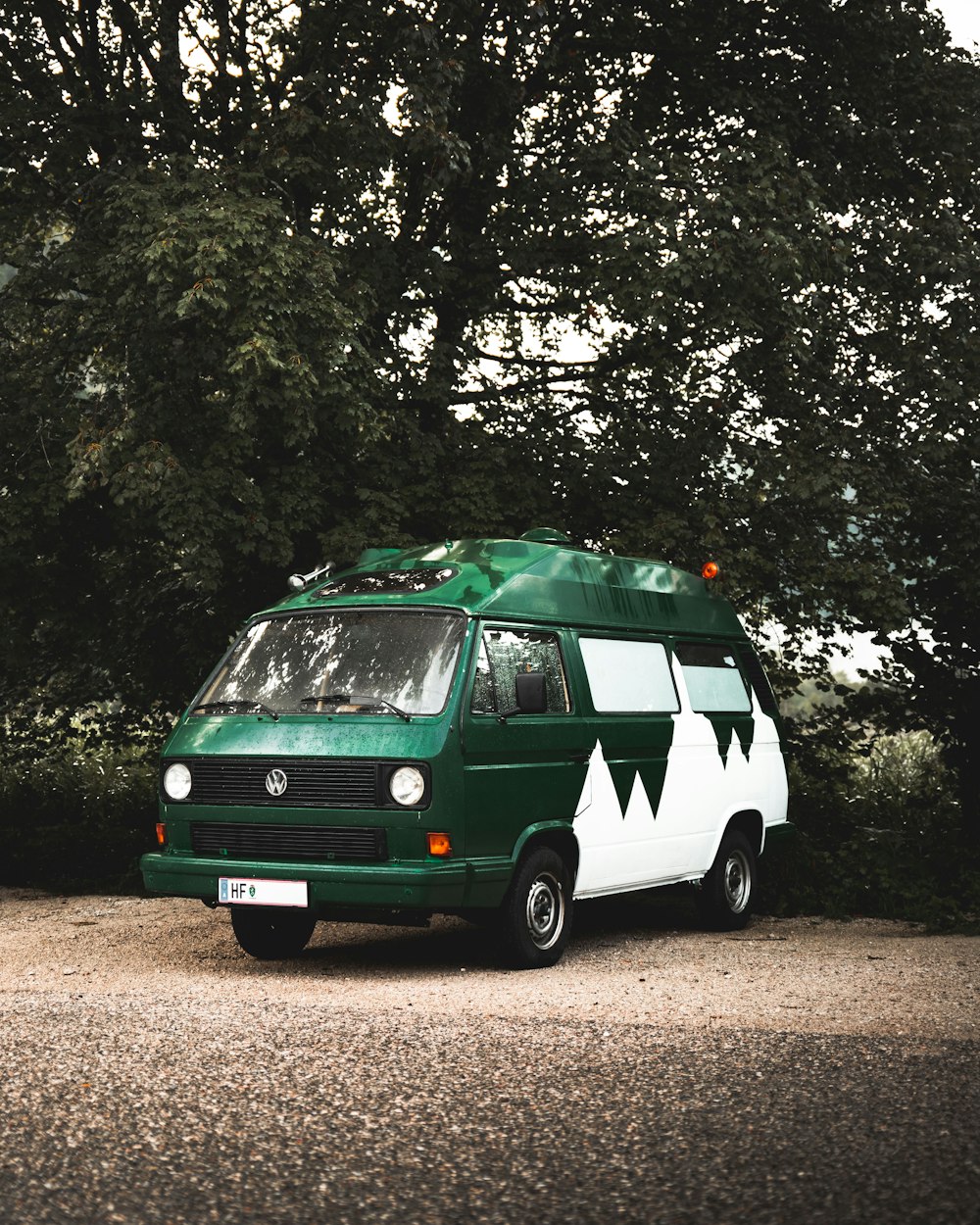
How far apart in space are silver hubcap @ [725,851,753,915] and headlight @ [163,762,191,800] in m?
4.15

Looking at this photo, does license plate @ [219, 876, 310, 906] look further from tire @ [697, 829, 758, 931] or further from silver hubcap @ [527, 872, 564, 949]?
tire @ [697, 829, 758, 931]

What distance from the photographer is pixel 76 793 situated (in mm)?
17031

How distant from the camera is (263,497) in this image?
12.4 meters

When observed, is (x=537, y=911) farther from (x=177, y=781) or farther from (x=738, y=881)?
(x=738, y=881)

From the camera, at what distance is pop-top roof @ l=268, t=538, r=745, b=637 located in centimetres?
900

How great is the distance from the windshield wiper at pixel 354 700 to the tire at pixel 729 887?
11.2ft

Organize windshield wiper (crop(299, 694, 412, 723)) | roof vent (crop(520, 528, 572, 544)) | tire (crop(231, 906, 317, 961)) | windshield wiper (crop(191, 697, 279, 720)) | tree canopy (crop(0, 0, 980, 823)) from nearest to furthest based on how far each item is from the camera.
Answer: windshield wiper (crop(299, 694, 412, 723)), windshield wiper (crop(191, 697, 279, 720)), tire (crop(231, 906, 317, 961)), roof vent (crop(520, 528, 572, 544)), tree canopy (crop(0, 0, 980, 823))

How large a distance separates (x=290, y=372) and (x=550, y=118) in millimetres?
6280

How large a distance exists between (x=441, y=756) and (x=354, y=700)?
2.26 ft

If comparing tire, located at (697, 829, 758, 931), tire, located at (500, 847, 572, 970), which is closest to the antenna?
tire, located at (500, 847, 572, 970)

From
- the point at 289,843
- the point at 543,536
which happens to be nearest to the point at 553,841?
the point at 289,843

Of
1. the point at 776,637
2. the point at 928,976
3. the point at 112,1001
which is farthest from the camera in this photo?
the point at 776,637

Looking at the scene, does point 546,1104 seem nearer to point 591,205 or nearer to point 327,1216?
point 327,1216

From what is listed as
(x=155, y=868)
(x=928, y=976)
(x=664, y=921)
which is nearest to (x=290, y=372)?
(x=155, y=868)
